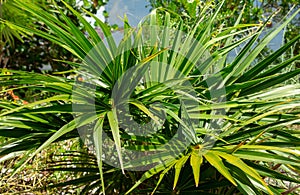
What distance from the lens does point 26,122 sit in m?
1.71

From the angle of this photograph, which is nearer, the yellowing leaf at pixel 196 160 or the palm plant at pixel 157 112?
the yellowing leaf at pixel 196 160

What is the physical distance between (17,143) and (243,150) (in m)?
0.94

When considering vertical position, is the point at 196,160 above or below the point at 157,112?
below

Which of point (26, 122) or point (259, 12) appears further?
point (259, 12)

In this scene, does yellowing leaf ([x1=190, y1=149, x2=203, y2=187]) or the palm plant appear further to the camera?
the palm plant

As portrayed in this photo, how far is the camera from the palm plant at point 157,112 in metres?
1.56

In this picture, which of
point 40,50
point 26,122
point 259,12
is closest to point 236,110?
point 26,122

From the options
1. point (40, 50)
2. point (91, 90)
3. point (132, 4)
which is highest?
point (40, 50)

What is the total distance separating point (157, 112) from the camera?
67.7 inches

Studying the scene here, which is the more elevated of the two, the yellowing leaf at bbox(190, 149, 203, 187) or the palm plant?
the palm plant

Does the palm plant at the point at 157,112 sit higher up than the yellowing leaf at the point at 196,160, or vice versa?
the palm plant at the point at 157,112

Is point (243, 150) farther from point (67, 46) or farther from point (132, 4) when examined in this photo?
point (132, 4)

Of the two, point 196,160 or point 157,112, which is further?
point 157,112

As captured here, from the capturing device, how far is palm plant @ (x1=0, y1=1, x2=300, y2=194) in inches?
61.4
